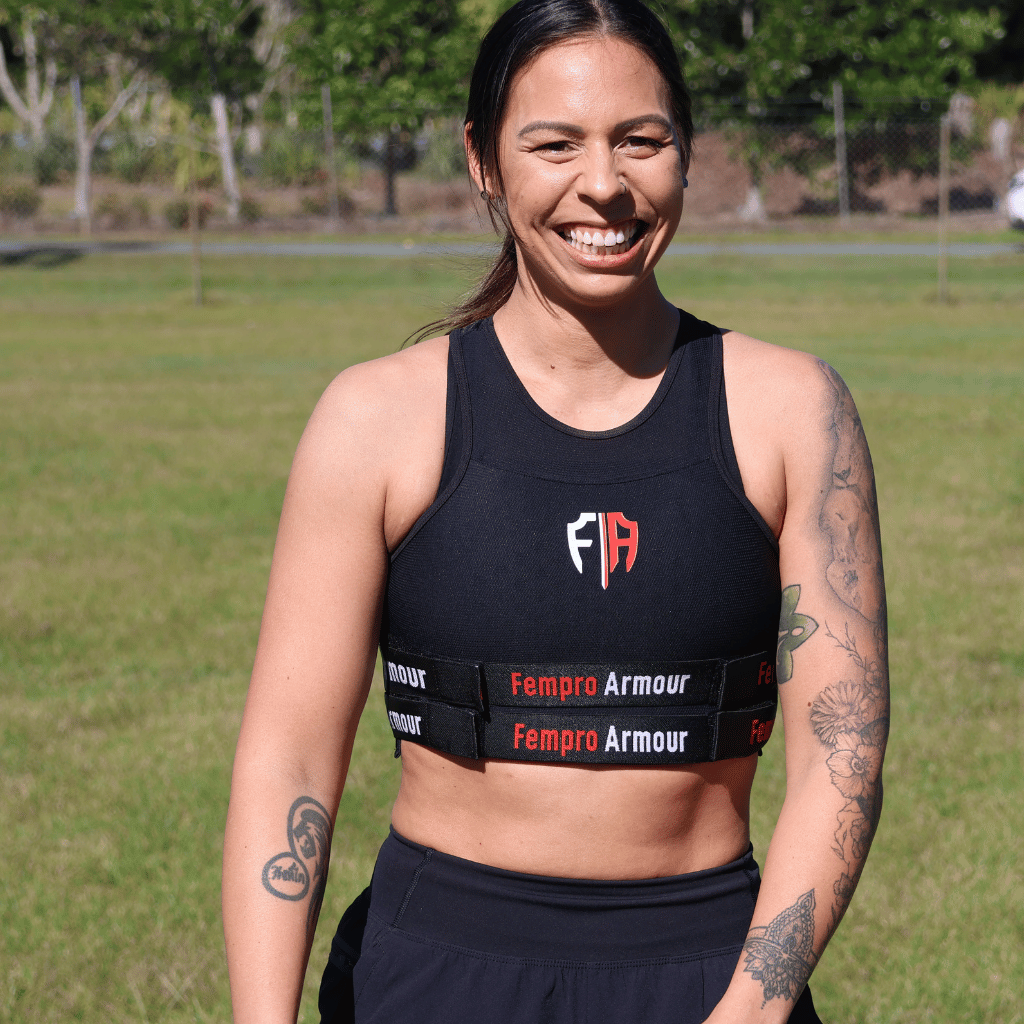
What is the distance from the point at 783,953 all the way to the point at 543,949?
33 centimetres

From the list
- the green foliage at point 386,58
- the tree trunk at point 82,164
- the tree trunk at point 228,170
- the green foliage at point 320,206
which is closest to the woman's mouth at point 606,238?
the tree trunk at point 82,164

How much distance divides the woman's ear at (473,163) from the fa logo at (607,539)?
22.9 inches

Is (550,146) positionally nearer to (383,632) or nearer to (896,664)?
(383,632)

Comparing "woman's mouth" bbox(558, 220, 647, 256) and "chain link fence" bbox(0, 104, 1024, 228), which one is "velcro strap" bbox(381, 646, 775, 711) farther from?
"chain link fence" bbox(0, 104, 1024, 228)

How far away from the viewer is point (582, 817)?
193 cm

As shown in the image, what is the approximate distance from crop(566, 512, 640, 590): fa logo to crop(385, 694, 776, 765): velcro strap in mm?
201

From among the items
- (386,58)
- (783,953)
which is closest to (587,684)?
(783,953)

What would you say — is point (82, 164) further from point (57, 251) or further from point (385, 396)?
point (385, 396)

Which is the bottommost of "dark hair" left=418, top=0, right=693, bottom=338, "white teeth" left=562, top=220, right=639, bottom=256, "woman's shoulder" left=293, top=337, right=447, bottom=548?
"woman's shoulder" left=293, top=337, right=447, bottom=548

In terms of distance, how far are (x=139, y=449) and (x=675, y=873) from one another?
32.0 feet

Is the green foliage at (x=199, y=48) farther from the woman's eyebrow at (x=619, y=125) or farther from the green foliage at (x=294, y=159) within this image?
the woman's eyebrow at (x=619, y=125)

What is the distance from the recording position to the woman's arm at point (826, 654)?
6.06 feet

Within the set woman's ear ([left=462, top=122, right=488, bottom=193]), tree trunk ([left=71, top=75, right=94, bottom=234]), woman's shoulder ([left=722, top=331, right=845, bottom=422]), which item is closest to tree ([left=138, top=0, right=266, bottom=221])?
tree trunk ([left=71, top=75, right=94, bottom=234])

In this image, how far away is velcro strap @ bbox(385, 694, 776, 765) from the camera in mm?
1924
